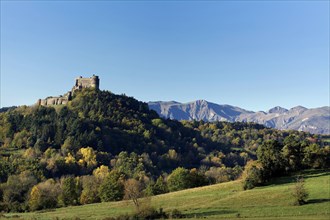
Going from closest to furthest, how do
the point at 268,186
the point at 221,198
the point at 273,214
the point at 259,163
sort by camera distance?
the point at 273,214, the point at 221,198, the point at 268,186, the point at 259,163

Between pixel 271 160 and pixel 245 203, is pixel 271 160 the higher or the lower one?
the higher one

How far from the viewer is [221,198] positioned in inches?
3406

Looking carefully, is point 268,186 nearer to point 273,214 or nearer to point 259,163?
point 259,163

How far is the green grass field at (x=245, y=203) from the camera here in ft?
220

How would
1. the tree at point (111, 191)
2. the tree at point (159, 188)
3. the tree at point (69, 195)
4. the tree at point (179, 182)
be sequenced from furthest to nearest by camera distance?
the tree at point (179, 182)
the tree at point (159, 188)
the tree at point (69, 195)
the tree at point (111, 191)

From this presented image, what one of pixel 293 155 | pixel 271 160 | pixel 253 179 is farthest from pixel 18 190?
pixel 293 155

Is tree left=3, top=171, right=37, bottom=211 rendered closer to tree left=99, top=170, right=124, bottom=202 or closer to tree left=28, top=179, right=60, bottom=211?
tree left=28, top=179, right=60, bottom=211

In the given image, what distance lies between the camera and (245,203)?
78.2 metres

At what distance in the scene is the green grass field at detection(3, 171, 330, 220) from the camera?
220ft

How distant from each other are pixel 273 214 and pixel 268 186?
97.3 ft

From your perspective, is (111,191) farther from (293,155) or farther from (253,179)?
(293,155)

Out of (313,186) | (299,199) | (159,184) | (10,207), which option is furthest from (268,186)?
(10,207)

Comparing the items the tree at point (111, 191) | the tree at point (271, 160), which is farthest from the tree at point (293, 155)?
the tree at point (111, 191)

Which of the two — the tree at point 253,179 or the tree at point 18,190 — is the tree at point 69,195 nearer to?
the tree at point 18,190
